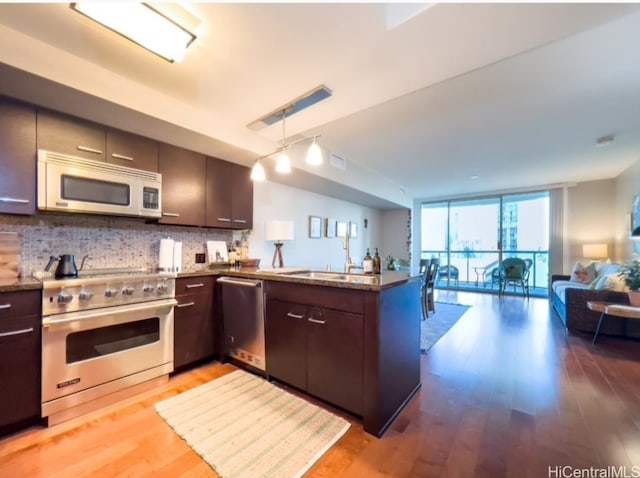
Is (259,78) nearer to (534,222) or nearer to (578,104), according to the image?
(578,104)

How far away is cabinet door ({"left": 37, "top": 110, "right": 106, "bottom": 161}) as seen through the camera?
186 cm

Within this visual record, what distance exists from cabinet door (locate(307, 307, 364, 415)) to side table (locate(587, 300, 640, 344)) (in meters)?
3.14

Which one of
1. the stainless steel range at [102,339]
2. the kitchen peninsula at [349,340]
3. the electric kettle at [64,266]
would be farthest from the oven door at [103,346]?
the kitchen peninsula at [349,340]

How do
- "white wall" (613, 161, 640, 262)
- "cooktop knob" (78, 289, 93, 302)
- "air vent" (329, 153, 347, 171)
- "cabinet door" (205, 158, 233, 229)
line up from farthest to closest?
1. "white wall" (613, 161, 640, 262)
2. "air vent" (329, 153, 347, 171)
3. "cabinet door" (205, 158, 233, 229)
4. "cooktop knob" (78, 289, 93, 302)

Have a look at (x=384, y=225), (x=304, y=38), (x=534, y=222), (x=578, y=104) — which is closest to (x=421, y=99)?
(x=304, y=38)

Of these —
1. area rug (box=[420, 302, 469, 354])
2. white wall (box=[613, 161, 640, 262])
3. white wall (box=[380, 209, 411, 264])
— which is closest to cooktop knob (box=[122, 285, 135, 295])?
area rug (box=[420, 302, 469, 354])

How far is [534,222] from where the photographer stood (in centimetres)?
636

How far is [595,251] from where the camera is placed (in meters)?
5.10

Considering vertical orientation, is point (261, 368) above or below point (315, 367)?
below

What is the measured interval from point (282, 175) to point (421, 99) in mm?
1847

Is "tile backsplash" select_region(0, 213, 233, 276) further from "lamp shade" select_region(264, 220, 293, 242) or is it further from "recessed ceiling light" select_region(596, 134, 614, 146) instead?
"recessed ceiling light" select_region(596, 134, 614, 146)

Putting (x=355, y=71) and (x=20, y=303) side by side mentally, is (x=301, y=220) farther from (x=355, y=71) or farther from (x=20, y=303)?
(x=20, y=303)

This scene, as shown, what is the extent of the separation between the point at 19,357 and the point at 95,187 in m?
1.19

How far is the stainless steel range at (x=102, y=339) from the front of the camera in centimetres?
174
